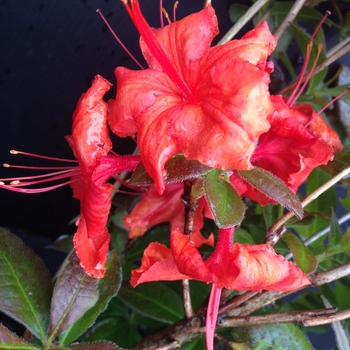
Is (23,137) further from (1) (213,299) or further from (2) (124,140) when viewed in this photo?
(1) (213,299)

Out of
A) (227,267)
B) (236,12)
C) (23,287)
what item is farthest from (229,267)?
(236,12)

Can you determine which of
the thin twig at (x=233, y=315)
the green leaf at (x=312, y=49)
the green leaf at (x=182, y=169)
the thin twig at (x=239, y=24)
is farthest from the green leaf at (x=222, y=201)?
the green leaf at (x=312, y=49)

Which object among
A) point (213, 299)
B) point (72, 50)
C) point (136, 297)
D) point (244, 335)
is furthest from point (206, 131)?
point (72, 50)

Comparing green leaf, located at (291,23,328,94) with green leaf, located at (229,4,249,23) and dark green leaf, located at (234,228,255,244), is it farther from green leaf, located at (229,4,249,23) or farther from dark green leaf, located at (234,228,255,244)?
dark green leaf, located at (234,228,255,244)

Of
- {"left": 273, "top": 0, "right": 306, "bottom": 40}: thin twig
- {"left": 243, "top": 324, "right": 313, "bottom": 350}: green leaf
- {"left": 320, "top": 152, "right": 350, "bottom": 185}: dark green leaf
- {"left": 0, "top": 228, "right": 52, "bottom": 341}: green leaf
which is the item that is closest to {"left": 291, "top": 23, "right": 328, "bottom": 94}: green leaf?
{"left": 273, "top": 0, "right": 306, "bottom": 40}: thin twig

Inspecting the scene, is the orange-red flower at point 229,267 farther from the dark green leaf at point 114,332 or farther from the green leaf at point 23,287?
the dark green leaf at point 114,332
